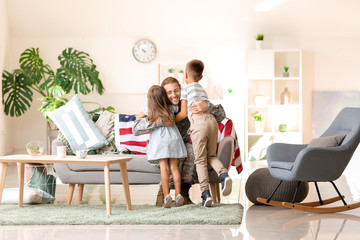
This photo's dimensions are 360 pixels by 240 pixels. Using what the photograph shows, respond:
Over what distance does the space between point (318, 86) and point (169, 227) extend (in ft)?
17.8

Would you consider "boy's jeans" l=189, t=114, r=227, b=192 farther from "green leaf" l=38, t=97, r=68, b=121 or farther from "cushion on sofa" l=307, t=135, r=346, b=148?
"green leaf" l=38, t=97, r=68, b=121

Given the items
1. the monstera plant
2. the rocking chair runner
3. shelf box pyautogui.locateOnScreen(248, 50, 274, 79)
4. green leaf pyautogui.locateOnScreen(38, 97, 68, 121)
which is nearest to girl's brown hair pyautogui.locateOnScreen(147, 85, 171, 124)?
the rocking chair runner

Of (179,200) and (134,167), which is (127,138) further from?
(179,200)

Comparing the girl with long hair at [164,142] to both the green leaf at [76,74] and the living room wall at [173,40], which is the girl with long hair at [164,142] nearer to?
the green leaf at [76,74]

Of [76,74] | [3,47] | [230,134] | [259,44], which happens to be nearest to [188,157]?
[230,134]

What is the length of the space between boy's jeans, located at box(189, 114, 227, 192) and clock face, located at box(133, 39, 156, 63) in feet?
14.0

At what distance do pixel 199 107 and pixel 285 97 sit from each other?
4313 mm

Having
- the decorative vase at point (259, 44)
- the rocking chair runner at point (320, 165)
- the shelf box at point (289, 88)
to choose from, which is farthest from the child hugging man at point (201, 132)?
the shelf box at point (289, 88)

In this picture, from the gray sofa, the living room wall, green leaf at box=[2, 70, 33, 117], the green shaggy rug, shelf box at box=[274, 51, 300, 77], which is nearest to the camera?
the green shaggy rug

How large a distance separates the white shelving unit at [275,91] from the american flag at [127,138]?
348 centimetres

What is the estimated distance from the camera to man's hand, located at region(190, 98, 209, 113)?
4.68 meters

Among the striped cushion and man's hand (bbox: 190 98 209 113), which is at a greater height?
man's hand (bbox: 190 98 209 113)

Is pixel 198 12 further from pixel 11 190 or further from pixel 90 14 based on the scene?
pixel 11 190

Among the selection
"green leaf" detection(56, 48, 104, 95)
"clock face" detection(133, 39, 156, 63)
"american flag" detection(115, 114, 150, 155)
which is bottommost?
"american flag" detection(115, 114, 150, 155)
